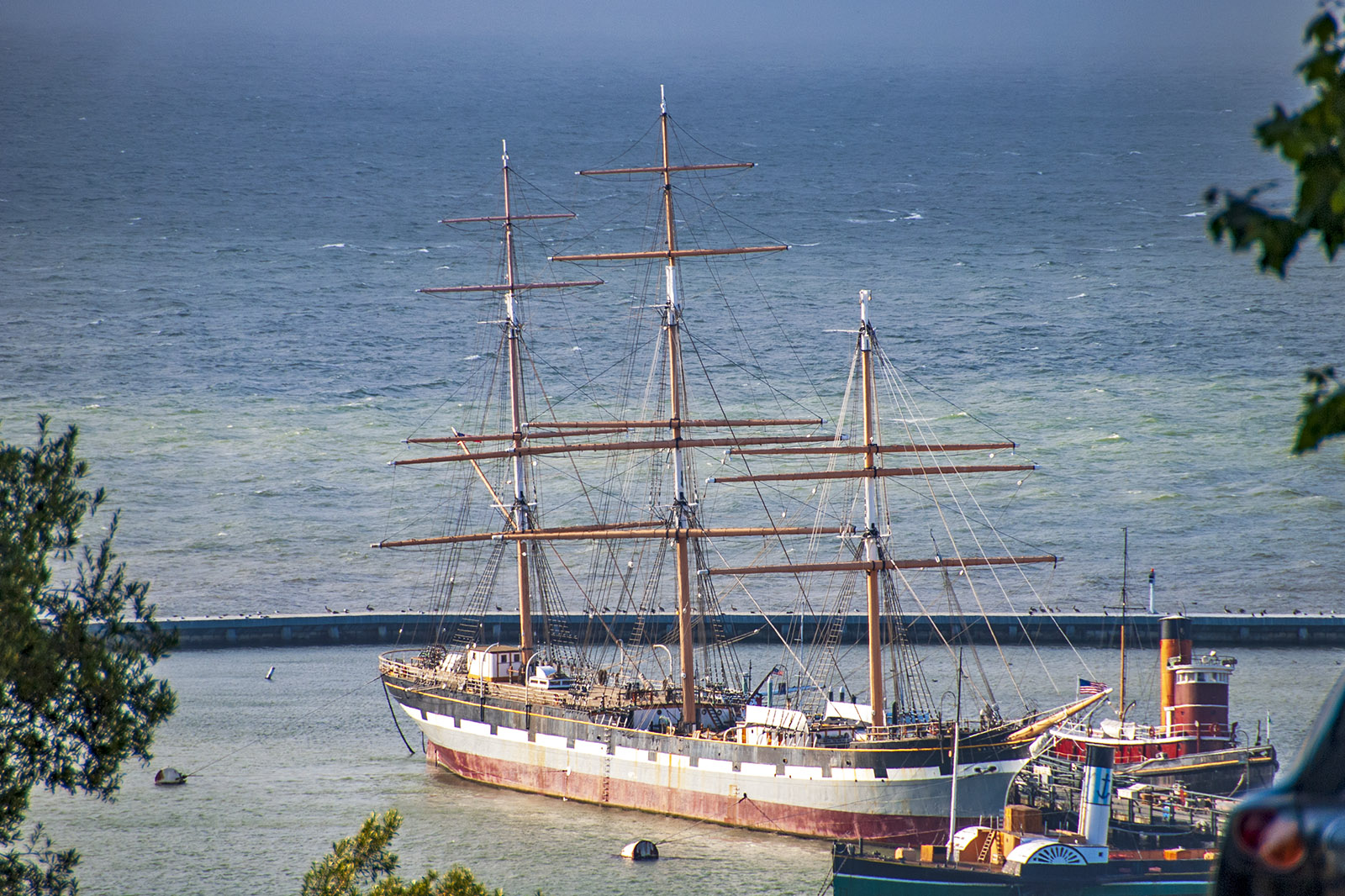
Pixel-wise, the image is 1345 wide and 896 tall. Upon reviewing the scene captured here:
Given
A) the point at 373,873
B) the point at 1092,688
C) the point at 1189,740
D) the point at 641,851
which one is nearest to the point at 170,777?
the point at 641,851

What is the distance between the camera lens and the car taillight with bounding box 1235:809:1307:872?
159 inches

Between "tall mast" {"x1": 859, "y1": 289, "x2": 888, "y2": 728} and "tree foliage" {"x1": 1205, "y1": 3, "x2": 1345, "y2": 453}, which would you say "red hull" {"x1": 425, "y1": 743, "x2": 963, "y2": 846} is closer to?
"tall mast" {"x1": 859, "y1": 289, "x2": 888, "y2": 728}

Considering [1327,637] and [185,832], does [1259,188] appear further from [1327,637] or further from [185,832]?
[1327,637]

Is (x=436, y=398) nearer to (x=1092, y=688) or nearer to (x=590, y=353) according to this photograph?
(x=590, y=353)

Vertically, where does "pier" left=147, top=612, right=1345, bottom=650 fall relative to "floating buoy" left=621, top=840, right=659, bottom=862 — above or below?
above

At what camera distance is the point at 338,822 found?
162 feet

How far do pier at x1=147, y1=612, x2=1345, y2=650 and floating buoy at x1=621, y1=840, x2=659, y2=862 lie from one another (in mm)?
35939

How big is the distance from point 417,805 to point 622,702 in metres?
8.17

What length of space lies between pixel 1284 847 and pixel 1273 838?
4 cm

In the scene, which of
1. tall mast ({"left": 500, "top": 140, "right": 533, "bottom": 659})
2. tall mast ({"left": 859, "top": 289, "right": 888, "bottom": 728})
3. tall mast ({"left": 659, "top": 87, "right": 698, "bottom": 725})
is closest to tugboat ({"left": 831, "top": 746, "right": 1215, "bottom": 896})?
tall mast ({"left": 859, "top": 289, "right": 888, "bottom": 728})

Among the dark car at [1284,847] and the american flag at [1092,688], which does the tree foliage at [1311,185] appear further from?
the american flag at [1092,688]

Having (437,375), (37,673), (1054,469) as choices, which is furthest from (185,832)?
(437,375)

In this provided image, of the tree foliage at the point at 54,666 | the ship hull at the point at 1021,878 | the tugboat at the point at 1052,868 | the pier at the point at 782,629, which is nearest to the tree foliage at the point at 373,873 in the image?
the tree foliage at the point at 54,666

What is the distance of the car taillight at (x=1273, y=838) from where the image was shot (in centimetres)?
404
